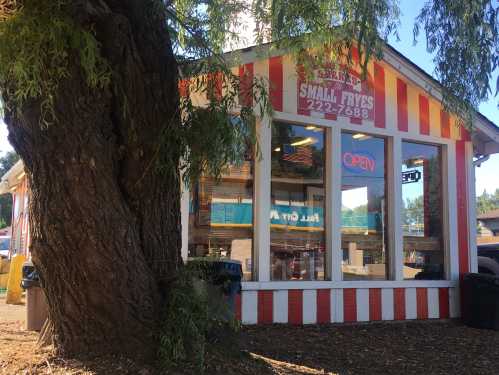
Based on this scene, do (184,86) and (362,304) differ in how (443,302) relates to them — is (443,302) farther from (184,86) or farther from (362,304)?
(184,86)

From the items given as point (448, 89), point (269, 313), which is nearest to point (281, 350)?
point (269, 313)

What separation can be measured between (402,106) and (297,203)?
8.30ft

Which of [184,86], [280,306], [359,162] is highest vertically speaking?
[184,86]

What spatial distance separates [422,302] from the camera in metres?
8.73

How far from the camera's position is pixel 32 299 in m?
6.31

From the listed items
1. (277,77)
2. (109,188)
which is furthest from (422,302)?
(109,188)

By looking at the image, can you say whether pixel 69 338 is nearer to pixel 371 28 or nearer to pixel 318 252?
pixel 371 28

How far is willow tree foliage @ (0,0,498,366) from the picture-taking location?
11.5 feet

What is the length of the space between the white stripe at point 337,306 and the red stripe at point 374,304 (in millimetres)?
539

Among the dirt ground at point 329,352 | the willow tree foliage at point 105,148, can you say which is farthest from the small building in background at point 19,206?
the willow tree foliage at point 105,148

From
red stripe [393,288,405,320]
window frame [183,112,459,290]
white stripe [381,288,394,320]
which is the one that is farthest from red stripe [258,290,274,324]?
red stripe [393,288,405,320]

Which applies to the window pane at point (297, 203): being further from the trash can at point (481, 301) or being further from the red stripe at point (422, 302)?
the trash can at point (481, 301)

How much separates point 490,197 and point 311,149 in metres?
95.3

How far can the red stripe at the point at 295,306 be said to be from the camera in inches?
301
